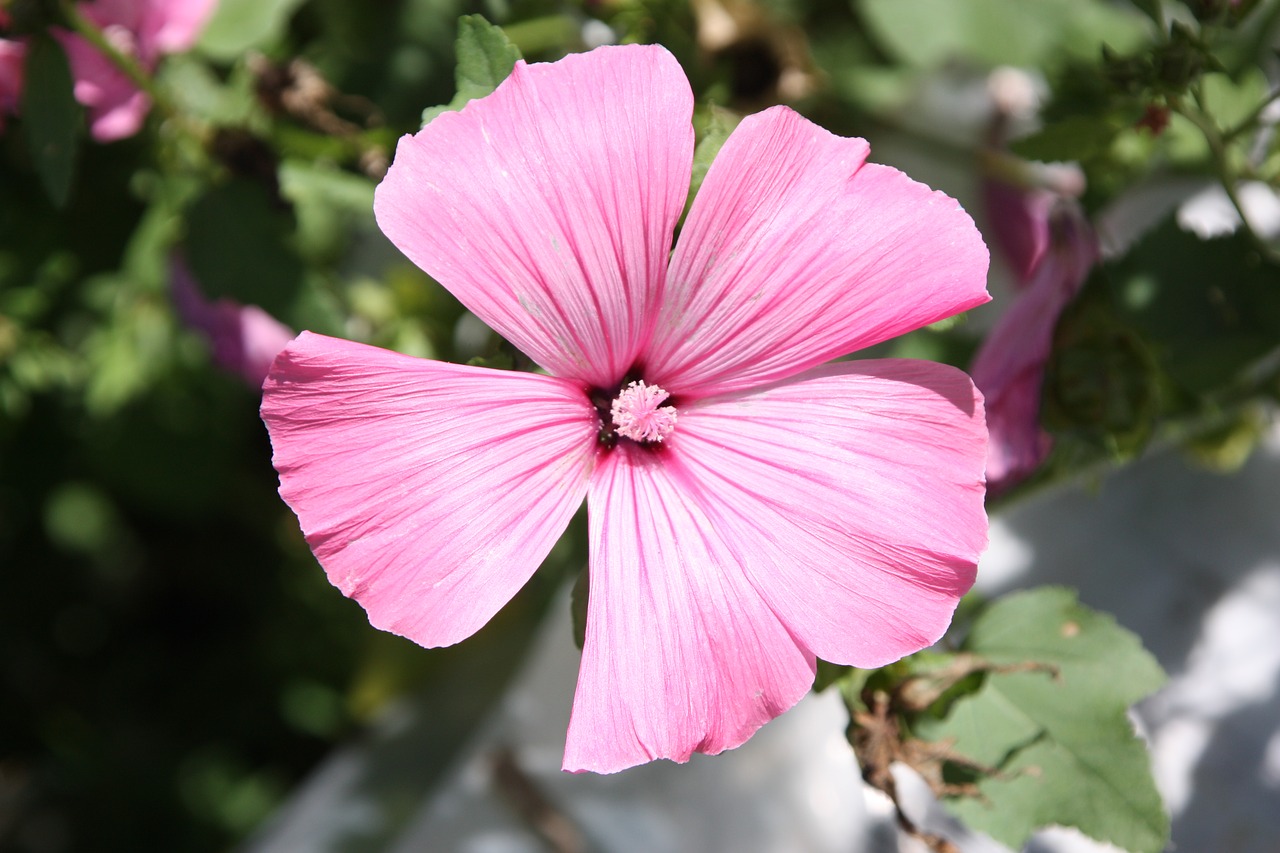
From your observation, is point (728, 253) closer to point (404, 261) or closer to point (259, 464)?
point (404, 261)

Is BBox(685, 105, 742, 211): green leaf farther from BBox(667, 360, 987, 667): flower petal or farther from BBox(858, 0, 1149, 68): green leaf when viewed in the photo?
BBox(858, 0, 1149, 68): green leaf

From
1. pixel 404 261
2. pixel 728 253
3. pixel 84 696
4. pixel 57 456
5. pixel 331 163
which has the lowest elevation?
pixel 84 696

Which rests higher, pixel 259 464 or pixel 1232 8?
pixel 1232 8

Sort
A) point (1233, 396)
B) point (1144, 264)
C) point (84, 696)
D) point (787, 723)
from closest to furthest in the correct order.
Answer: point (1144, 264) → point (1233, 396) → point (787, 723) → point (84, 696)

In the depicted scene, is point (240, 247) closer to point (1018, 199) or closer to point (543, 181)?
point (543, 181)

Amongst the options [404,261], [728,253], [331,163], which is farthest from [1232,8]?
[404,261]

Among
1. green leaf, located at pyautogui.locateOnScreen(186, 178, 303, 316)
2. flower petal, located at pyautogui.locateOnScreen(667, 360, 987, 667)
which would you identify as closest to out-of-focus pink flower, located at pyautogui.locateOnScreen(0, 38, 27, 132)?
green leaf, located at pyautogui.locateOnScreen(186, 178, 303, 316)

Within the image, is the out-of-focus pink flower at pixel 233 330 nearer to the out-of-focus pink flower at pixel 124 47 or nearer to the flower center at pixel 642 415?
the out-of-focus pink flower at pixel 124 47
